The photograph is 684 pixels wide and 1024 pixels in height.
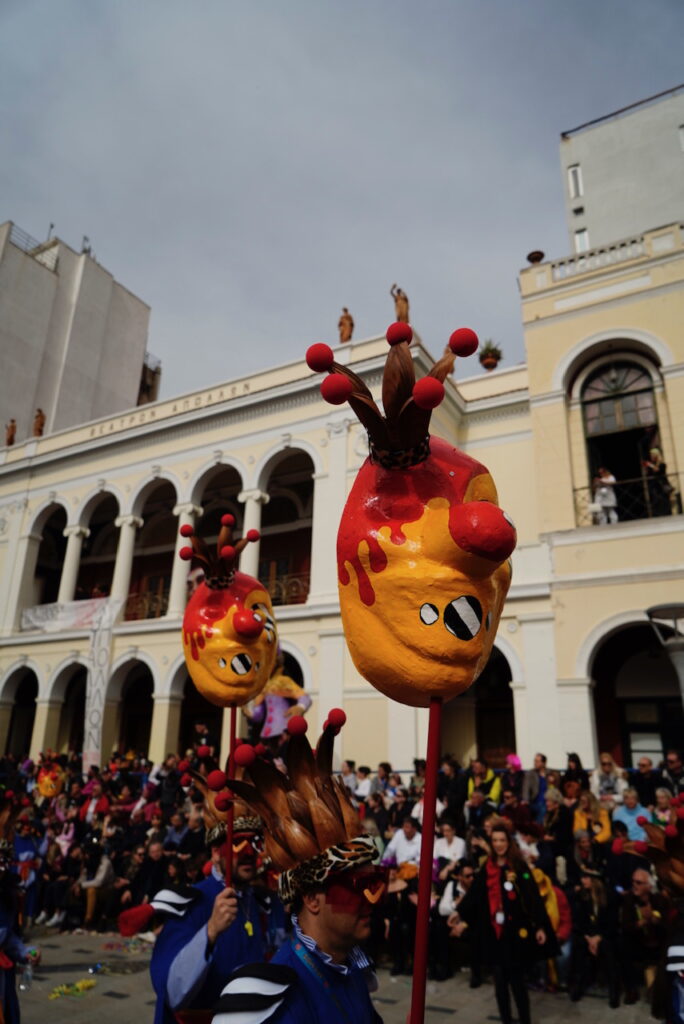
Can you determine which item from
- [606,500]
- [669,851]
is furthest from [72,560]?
[669,851]

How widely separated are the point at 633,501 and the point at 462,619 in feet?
40.7

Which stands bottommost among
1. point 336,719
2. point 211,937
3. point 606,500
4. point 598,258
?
point 211,937

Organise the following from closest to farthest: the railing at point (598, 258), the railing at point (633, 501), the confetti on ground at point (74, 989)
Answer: the confetti on ground at point (74, 989), the railing at point (633, 501), the railing at point (598, 258)

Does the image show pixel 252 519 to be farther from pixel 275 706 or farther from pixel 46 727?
pixel 46 727

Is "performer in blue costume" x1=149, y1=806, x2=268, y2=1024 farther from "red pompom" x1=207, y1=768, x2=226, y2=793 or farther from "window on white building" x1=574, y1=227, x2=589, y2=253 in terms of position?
"window on white building" x1=574, y1=227, x2=589, y2=253

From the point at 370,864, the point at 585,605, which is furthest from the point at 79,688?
the point at 370,864

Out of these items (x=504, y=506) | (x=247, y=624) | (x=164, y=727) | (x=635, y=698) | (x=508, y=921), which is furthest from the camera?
(x=164, y=727)

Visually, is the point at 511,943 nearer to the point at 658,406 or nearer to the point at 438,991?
the point at 438,991

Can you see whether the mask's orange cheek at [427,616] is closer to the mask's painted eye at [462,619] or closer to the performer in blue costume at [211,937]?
the mask's painted eye at [462,619]

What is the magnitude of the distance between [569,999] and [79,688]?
61.1 feet

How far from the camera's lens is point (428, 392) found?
1.91m

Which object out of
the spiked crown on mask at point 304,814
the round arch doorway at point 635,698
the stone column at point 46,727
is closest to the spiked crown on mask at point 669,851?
the spiked crown on mask at point 304,814

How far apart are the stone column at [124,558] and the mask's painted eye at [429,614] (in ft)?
56.8

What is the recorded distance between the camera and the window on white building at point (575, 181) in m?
22.7
